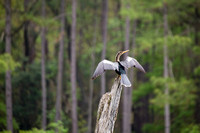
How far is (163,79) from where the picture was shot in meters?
17.5

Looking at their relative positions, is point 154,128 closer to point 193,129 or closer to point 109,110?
point 193,129

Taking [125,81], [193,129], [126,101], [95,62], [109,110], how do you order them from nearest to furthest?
[125,81]
[109,110]
[193,129]
[126,101]
[95,62]

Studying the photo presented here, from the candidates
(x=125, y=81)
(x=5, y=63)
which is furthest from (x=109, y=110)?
(x=5, y=63)

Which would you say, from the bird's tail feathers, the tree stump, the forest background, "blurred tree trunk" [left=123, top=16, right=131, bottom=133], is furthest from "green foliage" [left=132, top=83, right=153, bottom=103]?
the bird's tail feathers

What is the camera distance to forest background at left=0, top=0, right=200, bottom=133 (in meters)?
17.5

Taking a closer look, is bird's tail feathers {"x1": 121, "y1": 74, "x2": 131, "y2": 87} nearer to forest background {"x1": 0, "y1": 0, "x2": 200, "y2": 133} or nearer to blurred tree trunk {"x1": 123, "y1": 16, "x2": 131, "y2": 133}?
forest background {"x1": 0, "y1": 0, "x2": 200, "y2": 133}

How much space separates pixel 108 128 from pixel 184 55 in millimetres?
14415

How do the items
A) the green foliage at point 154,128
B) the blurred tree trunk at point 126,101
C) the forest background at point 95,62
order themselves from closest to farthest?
the forest background at point 95,62 → the blurred tree trunk at point 126,101 → the green foliage at point 154,128

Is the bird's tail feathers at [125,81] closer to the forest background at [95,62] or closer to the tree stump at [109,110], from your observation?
the tree stump at [109,110]

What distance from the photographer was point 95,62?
2836cm

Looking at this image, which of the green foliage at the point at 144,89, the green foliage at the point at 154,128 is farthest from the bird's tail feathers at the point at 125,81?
the green foliage at the point at 154,128

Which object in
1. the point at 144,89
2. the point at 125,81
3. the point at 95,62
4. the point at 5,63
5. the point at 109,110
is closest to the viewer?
the point at 125,81

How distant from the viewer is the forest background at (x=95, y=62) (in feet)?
57.3

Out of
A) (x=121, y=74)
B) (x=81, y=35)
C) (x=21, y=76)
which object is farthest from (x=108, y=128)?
(x=81, y=35)
